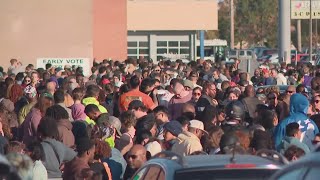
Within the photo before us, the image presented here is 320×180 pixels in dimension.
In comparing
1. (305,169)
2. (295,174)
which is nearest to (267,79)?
(295,174)

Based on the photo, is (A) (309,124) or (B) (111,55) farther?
(B) (111,55)

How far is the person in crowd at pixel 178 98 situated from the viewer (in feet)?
59.8

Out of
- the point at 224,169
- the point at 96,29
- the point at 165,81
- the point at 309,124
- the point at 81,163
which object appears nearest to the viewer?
the point at 224,169

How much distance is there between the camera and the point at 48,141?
13.0 m

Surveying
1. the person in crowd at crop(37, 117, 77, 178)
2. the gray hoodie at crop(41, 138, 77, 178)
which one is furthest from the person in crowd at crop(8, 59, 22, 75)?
the gray hoodie at crop(41, 138, 77, 178)

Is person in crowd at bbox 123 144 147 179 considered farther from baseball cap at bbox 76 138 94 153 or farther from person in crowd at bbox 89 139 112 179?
baseball cap at bbox 76 138 94 153

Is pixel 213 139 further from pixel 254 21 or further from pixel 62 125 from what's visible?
pixel 254 21

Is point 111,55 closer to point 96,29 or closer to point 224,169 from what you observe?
point 96,29

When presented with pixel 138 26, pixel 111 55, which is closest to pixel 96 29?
pixel 111 55

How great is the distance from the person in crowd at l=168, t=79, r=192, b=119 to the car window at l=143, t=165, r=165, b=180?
28.1 feet

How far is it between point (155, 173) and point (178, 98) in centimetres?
982

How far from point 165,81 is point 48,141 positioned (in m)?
13.2

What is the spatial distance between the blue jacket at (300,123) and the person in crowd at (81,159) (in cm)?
236

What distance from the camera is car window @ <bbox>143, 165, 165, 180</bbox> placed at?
8883 mm
